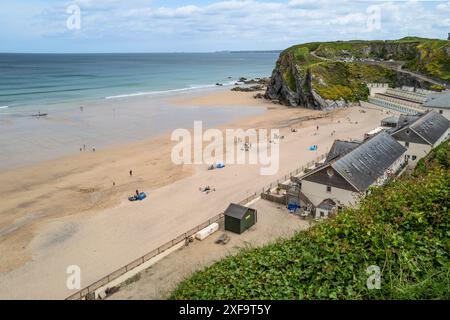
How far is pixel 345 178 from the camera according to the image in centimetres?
2278

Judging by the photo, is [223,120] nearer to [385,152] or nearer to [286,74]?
[286,74]

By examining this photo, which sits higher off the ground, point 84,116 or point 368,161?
point 84,116

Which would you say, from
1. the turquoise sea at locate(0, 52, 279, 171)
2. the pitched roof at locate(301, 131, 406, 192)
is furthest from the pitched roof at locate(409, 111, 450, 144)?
the turquoise sea at locate(0, 52, 279, 171)

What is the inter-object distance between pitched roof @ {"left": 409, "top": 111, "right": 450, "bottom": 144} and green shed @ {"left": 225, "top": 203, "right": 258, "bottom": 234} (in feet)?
67.7

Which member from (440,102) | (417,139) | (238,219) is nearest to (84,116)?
(238,219)

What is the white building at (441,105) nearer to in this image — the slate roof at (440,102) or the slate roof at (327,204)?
the slate roof at (440,102)

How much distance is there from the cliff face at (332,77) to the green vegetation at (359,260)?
67639mm

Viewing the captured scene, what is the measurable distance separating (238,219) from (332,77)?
227 feet

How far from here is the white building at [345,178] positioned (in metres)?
22.9

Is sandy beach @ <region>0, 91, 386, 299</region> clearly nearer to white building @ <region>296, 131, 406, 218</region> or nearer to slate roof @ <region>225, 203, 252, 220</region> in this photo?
slate roof @ <region>225, 203, 252, 220</region>

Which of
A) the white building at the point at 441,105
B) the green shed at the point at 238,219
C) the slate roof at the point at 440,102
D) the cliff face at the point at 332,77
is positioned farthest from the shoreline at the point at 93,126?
the white building at the point at 441,105

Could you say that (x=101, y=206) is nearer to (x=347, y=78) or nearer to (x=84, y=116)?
(x=84, y=116)

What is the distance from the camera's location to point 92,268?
20422mm

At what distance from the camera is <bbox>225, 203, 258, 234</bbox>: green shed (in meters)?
21.3
